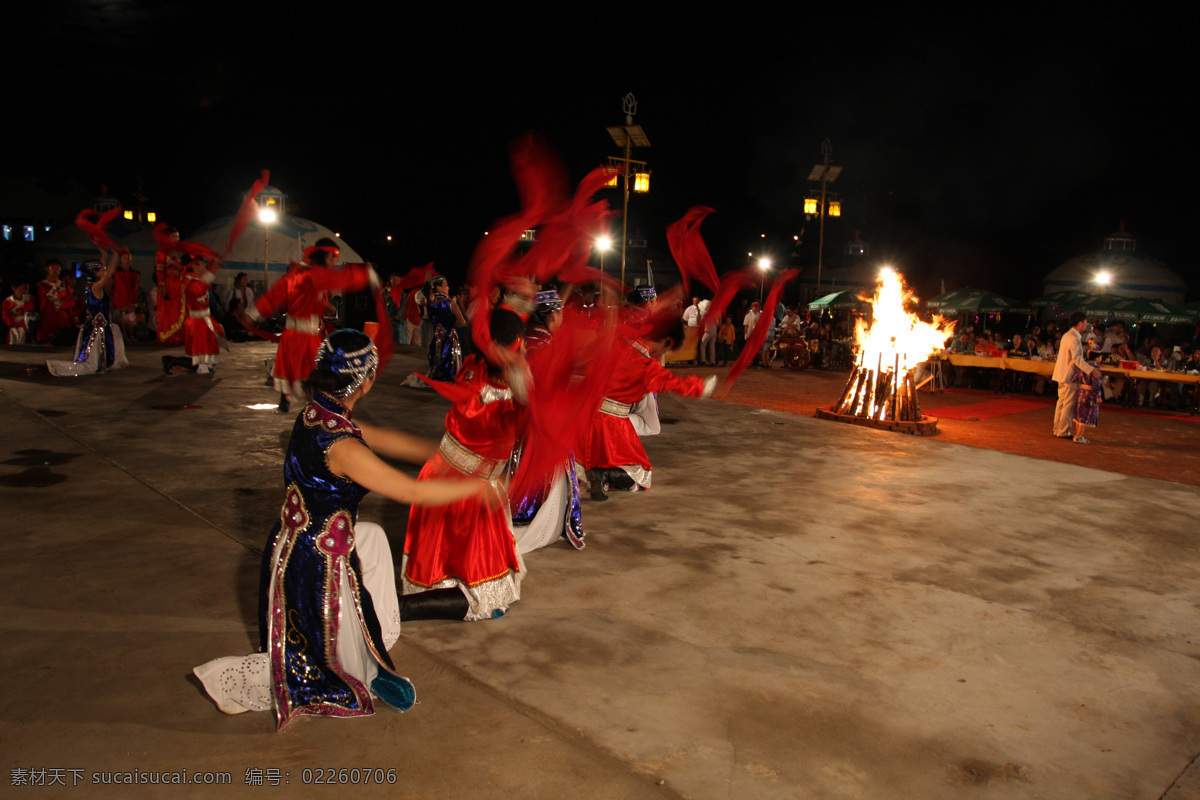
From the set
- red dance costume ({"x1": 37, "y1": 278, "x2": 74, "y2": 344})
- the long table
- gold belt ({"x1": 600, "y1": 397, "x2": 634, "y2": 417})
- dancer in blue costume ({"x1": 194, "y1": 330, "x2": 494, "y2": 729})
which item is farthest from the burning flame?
red dance costume ({"x1": 37, "y1": 278, "x2": 74, "y2": 344})

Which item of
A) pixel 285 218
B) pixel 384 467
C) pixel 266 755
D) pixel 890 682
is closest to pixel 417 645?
pixel 266 755

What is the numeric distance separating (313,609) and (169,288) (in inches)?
506

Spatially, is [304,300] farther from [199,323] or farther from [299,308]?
[199,323]

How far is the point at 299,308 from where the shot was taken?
8336mm

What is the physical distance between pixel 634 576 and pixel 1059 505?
170 inches

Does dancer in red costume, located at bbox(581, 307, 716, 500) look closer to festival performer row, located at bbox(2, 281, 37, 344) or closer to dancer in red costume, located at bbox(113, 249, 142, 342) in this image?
dancer in red costume, located at bbox(113, 249, 142, 342)

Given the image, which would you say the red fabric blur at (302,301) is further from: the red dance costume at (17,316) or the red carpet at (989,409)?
the red dance costume at (17,316)

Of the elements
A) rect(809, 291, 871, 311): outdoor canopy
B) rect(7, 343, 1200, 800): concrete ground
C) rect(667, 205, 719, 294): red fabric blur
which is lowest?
rect(7, 343, 1200, 800): concrete ground

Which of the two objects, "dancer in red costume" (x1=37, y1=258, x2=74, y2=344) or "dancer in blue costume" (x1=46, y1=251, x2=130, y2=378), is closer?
"dancer in blue costume" (x1=46, y1=251, x2=130, y2=378)

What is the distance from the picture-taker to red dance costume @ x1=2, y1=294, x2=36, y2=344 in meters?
15.9

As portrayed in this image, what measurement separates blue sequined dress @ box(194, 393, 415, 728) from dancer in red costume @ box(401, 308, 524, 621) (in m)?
0.91

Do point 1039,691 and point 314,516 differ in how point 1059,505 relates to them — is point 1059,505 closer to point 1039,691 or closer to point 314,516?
point 1039,691

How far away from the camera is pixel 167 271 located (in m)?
12.7

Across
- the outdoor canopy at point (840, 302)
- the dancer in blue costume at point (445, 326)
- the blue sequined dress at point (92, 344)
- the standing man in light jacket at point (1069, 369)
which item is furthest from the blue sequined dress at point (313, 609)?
the outdoor canopy at point (840, 302)
